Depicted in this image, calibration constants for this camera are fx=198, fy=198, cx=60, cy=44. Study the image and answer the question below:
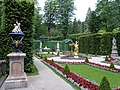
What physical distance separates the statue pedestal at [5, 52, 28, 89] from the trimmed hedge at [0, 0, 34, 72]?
3.36m

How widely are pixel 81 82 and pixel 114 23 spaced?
3375 cm

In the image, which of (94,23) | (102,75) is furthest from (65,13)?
(102,75)

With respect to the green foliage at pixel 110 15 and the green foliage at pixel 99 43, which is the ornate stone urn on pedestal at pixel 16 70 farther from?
the green foliage at pixel 110 15

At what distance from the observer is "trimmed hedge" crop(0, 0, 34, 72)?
1173 centimetres

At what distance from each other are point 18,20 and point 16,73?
4286 mm

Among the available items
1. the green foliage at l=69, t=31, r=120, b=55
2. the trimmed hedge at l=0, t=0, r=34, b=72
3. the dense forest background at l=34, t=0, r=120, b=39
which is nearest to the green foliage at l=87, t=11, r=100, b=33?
the dense forest background at l=34, t=0, r=120, b=39

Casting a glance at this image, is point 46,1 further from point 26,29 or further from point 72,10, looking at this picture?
point 26,29

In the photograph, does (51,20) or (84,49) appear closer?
(84,49)

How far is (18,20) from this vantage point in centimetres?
1188

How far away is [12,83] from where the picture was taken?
27.5ft

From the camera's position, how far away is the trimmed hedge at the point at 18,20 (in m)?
11.7

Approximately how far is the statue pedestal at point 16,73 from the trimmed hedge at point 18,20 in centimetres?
336

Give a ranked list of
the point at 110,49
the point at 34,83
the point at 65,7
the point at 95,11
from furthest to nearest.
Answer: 1. the point at 65,7
2. the point at 95,11
3. the point at 110,49
4. the point at 34,83

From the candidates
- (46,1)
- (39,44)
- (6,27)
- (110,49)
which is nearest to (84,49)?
(110,49)
